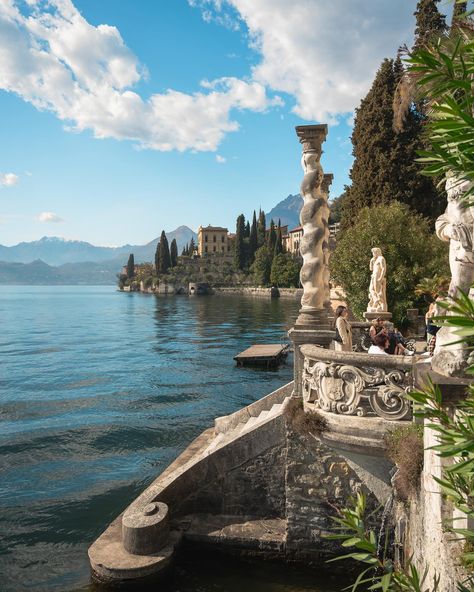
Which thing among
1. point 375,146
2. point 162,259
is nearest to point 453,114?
point 375,146

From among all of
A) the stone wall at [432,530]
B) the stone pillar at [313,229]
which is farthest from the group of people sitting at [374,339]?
the stone wall at [432,530]

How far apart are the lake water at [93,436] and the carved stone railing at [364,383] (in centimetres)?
368

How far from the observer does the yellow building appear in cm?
15838

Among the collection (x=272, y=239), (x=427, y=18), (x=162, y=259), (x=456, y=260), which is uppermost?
(x=427, y=18)

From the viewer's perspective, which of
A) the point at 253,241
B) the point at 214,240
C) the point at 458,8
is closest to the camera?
the point at 458,8

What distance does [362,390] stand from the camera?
21.0 feet

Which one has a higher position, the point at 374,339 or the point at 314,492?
the point at 374,339

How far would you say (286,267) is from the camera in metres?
106

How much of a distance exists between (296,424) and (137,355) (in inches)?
968

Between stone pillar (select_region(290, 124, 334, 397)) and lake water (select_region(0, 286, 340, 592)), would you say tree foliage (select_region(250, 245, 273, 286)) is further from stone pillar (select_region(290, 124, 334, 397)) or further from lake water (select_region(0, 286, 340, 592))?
stone pillar (select_region(290, 124, 334, 397))

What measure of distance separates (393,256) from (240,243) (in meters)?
107

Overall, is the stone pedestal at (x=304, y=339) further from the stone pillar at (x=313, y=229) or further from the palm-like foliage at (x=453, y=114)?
the palm-like foliage at (x=453, y=114)

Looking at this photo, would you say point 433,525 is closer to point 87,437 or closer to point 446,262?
point 87,437

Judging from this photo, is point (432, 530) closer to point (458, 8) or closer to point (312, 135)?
point (312, 135)
